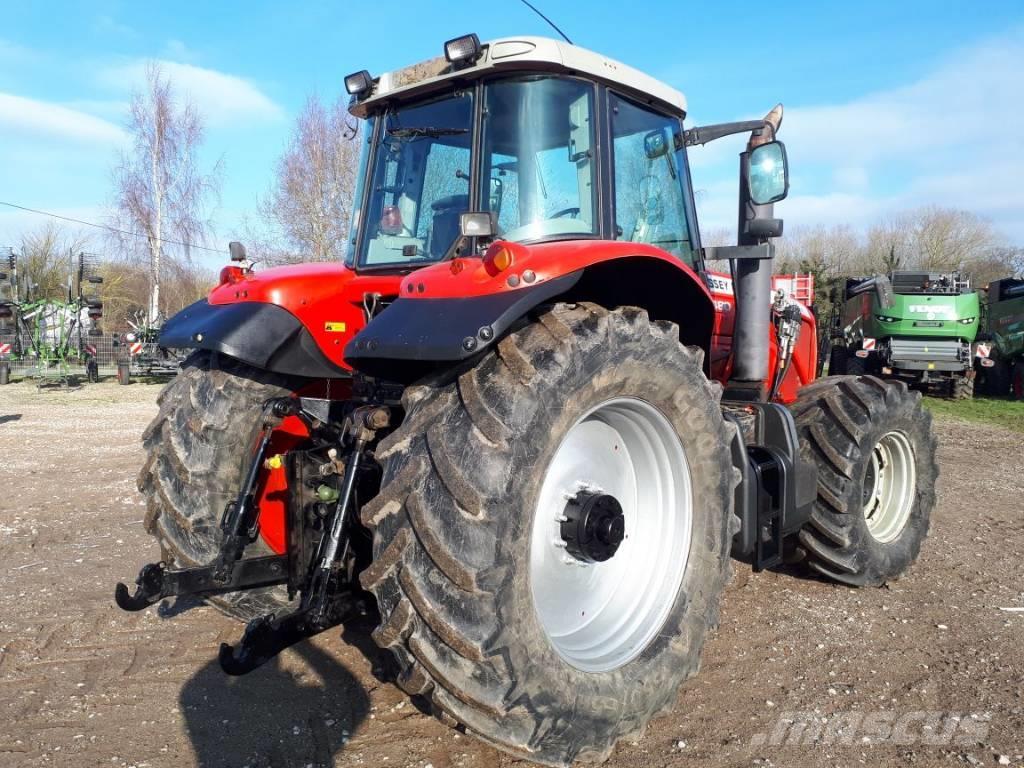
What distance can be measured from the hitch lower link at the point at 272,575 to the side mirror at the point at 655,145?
1.88 m

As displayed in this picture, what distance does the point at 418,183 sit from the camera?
11.5 feet

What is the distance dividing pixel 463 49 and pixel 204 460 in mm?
1864

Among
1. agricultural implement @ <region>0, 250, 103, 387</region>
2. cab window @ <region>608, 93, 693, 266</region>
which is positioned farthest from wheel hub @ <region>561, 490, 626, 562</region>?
agricultural implement @ <region>0, 250, 103, 387</region>

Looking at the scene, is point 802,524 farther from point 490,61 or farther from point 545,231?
point 490,61

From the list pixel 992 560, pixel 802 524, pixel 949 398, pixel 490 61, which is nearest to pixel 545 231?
pixel 490 61

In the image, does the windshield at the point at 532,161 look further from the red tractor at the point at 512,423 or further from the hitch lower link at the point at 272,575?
the hitch lower link at the point at 272,575

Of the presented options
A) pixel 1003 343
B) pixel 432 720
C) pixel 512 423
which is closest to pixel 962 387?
pixel 1003 343

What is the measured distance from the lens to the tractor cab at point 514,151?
303cm

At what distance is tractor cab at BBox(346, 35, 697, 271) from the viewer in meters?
3.03

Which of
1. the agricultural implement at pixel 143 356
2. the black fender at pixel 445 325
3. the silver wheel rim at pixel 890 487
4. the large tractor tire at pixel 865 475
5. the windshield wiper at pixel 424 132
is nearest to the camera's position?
the black fender at pixel 445 325

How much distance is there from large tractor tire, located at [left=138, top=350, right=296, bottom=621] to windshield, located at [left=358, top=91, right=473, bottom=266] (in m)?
0.80

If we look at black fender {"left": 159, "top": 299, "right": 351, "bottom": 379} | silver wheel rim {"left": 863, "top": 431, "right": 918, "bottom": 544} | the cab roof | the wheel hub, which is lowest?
silver wheel rim {"left": 863, "top": 431, "right": 918, "bottom": 544}

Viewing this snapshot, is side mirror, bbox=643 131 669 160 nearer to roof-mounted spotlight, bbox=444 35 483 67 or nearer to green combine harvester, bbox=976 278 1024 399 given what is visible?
roof-mounted spotlight, bbox=444 35 483 67

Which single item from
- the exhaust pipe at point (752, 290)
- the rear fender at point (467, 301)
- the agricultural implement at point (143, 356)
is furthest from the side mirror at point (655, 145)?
the agricultural implement at point (143, 356)
